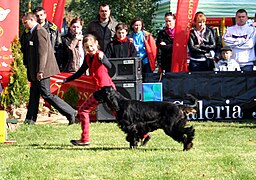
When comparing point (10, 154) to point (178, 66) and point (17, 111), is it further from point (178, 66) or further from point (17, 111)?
point (178, 66)

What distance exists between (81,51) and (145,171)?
6.37 m

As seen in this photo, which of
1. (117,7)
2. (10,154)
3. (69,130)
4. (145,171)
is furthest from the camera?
(117,7)

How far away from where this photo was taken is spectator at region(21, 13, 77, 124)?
11188mm

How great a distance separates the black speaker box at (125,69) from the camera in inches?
472

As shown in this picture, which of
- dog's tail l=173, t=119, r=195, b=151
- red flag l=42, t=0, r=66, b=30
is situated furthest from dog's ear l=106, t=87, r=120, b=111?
red flag l=42, t=0, r=66, b=30

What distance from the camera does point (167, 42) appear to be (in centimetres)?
1314

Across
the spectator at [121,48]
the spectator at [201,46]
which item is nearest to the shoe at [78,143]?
the spectator at [121,48]

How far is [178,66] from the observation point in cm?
1296

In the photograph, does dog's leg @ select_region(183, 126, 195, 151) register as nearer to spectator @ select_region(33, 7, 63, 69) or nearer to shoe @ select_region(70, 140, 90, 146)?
shoe @ select_region(70, 140, 90, 146)

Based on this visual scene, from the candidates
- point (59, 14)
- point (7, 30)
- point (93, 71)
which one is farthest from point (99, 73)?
point (59, 14)

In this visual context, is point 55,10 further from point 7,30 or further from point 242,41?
point 242,41

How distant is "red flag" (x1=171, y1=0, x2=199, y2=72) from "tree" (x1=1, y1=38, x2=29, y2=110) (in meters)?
3.02

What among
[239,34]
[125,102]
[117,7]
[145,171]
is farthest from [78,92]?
[117,7]

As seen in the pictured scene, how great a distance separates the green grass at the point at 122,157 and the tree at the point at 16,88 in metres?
1.96
